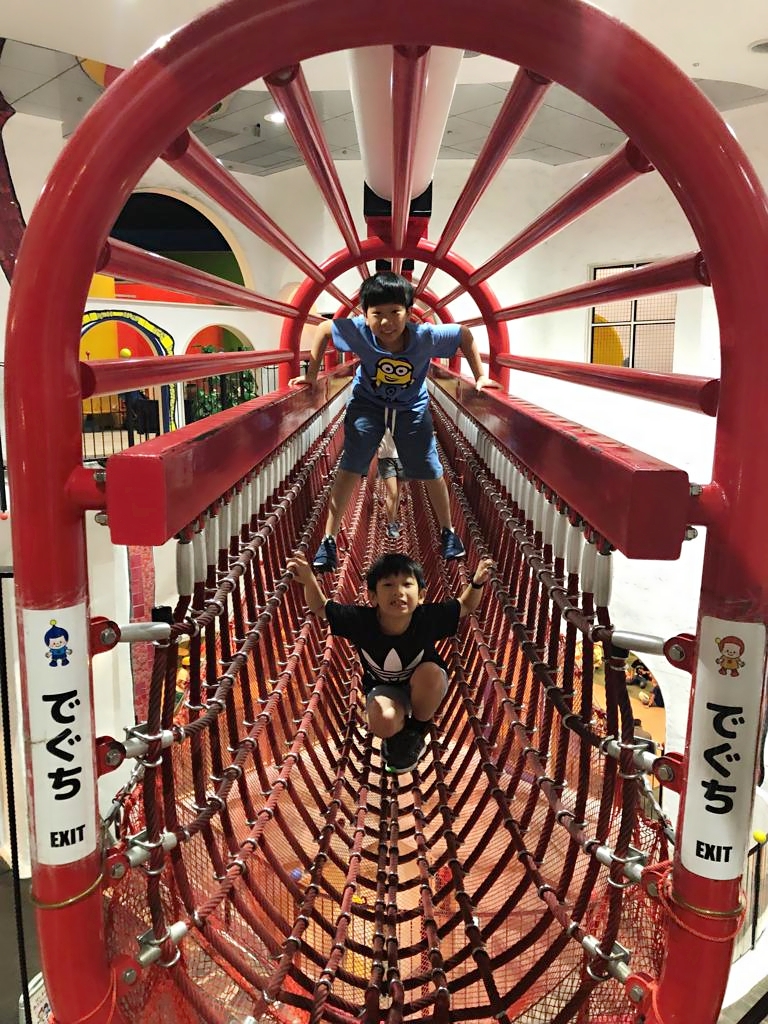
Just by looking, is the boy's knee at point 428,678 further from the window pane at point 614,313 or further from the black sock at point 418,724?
the window pane at point 614,313

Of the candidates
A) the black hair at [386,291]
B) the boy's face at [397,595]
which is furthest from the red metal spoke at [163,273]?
the boy's face at [397,595]

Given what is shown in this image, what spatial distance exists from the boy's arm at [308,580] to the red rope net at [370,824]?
88 millimetres

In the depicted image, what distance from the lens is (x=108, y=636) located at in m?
0.75

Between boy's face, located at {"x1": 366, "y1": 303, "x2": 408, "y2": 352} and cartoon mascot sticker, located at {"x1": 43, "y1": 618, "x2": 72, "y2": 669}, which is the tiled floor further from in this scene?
cartoon mascot sticker, located at {"x1": 43, "y1": 618, "x2": 72, "y2": 669}

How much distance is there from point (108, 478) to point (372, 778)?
1.76 m

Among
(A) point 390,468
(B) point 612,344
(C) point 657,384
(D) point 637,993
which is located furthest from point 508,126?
(B) point 612,344

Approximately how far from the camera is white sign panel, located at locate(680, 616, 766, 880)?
0.68 m

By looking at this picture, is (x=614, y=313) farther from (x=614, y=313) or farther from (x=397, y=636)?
(x=397, y=636)

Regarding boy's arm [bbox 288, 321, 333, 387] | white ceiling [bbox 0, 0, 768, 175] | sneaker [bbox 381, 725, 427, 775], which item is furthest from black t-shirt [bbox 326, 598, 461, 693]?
white ceiling [bbox 0, 0, 768, 175]

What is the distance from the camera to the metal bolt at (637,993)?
77 cm

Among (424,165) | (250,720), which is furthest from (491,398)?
(250,720)

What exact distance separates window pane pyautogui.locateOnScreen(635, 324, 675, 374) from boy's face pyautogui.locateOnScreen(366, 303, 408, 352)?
6.36m

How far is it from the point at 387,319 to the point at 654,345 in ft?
22.5

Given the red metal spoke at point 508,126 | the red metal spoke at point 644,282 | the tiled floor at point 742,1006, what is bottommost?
the tiled floor at point 742,1006
